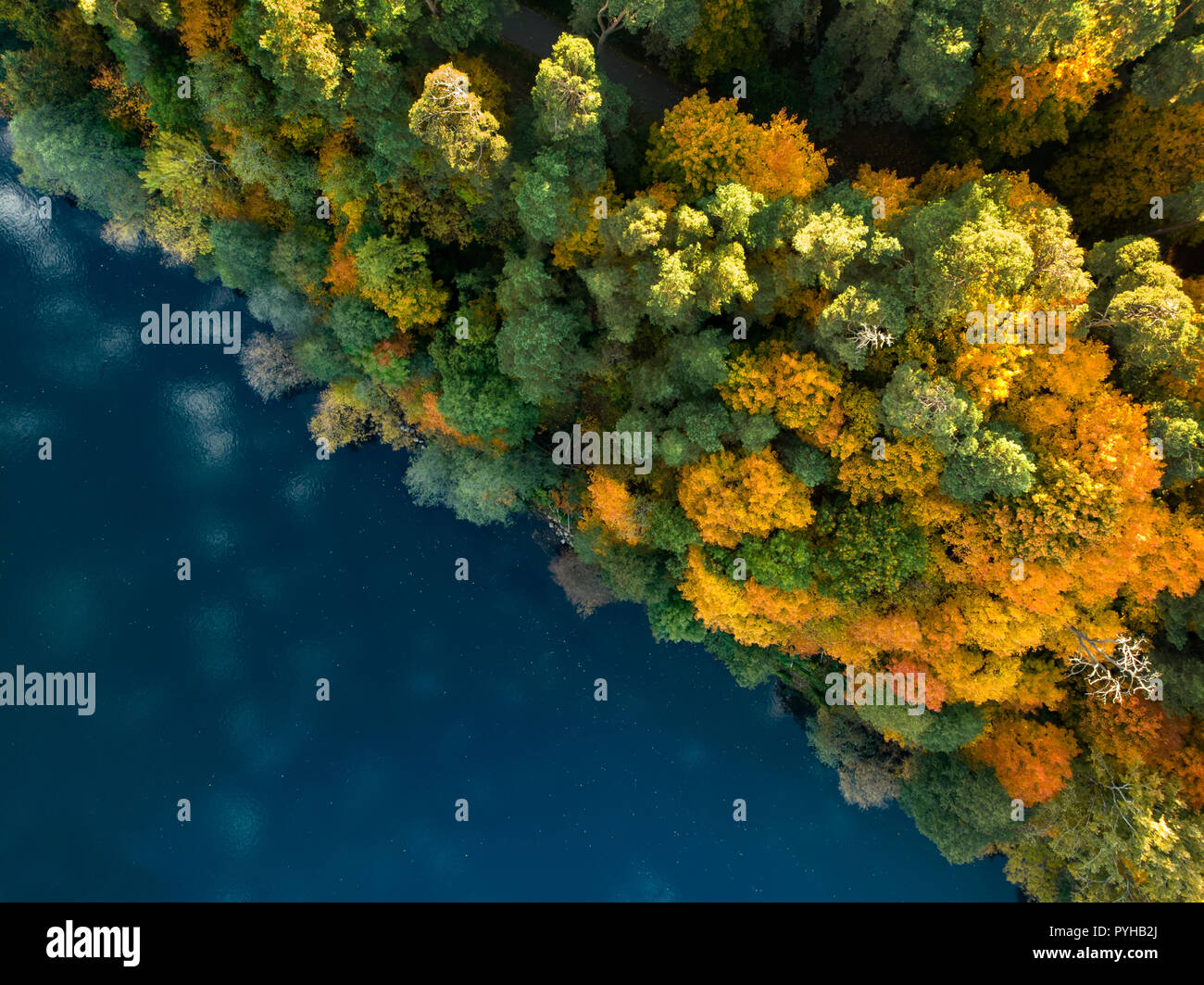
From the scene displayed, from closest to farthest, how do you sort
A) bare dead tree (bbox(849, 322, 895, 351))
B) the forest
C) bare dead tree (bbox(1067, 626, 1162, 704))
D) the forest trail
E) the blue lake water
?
bare dead tree (bbox(849, 322, 895, 351))
the forest
bare dead tree (bbox(1067, 626, 1162, 704))
the forest trail
the blue lake water

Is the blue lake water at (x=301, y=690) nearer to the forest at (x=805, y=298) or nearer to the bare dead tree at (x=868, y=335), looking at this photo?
the forest at (x=805, y=298)

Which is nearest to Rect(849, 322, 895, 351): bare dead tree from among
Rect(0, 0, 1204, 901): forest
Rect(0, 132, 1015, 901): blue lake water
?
Rect(0, 0, 1204, 901): forest

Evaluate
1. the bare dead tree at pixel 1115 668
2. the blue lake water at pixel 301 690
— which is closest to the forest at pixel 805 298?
the bare dead tree at pixel 1115 668

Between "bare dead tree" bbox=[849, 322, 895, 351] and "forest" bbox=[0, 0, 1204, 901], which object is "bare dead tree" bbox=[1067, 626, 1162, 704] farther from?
"bare dead tree" bbox=[849, 322, 895, 351]

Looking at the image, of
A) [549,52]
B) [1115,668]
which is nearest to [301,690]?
[549,52]

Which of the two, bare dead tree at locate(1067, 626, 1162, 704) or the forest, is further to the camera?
bare dead tree at locate(1067, 626, 1162, 704)

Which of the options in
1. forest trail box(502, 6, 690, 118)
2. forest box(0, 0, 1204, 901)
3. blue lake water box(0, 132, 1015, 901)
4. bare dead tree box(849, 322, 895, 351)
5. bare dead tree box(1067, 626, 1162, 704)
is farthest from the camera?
blue lake water box(0, 132, 1015, 901)

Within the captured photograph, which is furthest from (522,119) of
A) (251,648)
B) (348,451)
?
(251,648)
